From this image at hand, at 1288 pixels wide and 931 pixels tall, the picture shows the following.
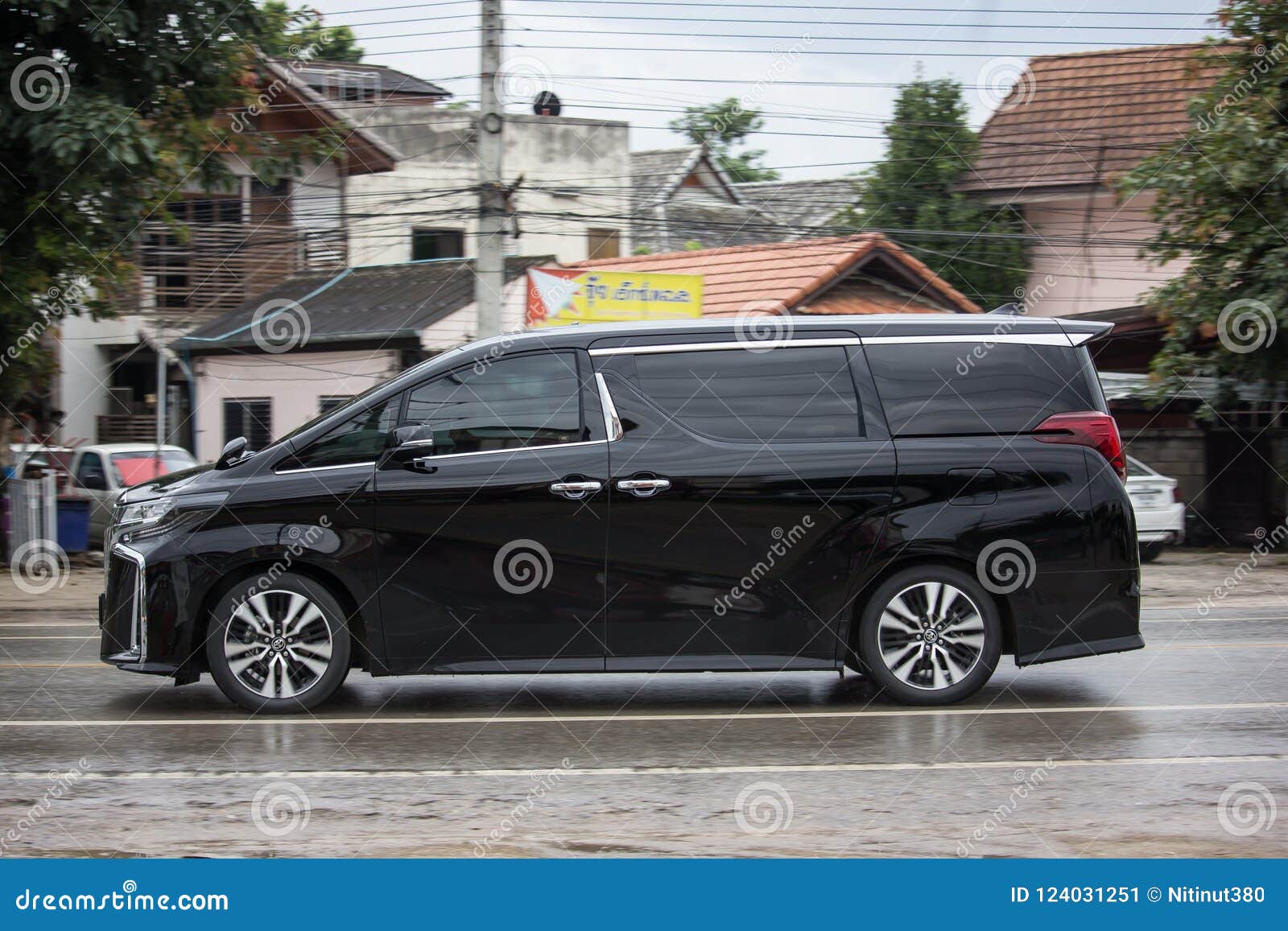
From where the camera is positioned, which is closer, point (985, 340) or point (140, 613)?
point (140, 613)

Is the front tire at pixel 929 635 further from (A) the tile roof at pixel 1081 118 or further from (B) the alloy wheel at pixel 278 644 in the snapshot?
(A) the tile roof at pixel 1081 118

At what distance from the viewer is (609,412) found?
23.4 ft

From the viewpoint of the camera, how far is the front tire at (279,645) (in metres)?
7.02

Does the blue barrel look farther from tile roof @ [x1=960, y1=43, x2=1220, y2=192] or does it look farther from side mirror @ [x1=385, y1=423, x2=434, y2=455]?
tile roof @ [x1=960, y1=43, x2=1220, y2=192]

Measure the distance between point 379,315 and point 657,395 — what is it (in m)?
19.5

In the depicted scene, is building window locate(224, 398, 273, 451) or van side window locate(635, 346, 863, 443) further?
building window locate(224, 398, 273, 451)

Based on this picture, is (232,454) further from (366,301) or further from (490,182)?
(366,301)

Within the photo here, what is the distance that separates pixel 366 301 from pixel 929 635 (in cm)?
2116

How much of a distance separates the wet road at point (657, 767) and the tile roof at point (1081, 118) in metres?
21.1

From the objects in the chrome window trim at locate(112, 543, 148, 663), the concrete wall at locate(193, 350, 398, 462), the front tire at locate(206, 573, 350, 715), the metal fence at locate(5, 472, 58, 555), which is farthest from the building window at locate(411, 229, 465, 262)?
the front tire at locate(206, 573, 350, 715)

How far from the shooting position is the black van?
700cm

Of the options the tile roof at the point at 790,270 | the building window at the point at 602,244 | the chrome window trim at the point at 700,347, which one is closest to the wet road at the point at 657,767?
the chrome window trim at the point at 700,347

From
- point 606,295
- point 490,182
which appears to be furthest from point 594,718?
point 606,295

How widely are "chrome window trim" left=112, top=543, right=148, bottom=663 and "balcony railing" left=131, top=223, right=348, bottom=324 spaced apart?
2199 centimetres
